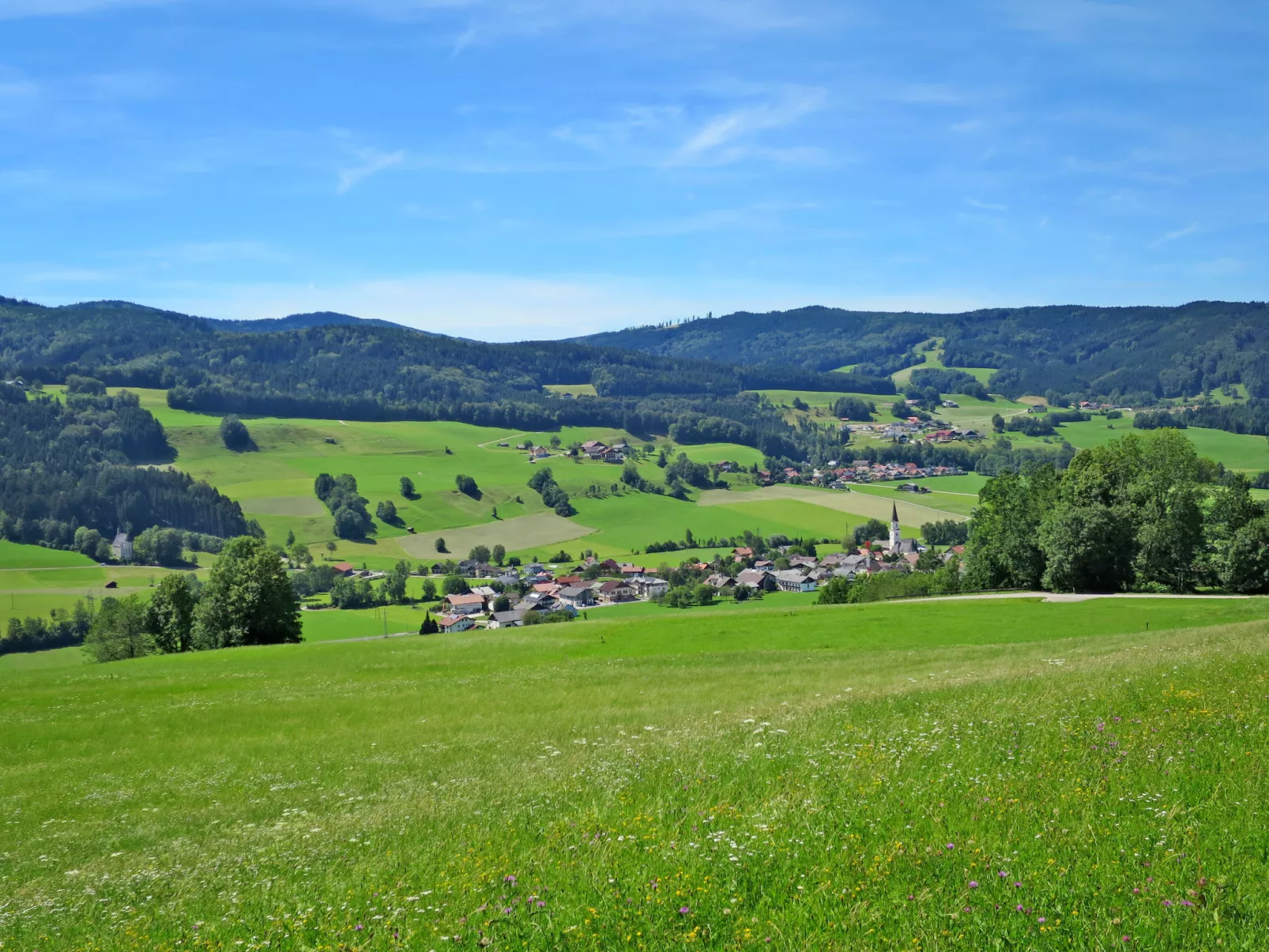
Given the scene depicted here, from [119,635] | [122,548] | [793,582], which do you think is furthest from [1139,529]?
[122,548]

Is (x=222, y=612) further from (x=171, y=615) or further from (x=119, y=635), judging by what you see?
(x=119, y=635)

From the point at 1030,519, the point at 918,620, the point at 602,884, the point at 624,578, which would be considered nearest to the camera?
the point at 602,884

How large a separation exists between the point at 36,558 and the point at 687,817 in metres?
177

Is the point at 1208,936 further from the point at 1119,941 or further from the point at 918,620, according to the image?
the point at 918,620

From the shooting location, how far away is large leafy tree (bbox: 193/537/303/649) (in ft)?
212

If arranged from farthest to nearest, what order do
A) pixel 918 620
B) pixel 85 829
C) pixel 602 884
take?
1. pixel 918 620
2. pixel 85 829
3. pixel 602 884

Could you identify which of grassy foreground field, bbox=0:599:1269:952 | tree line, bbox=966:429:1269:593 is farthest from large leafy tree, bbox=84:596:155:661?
tree line, bbox=966:429:1269:593

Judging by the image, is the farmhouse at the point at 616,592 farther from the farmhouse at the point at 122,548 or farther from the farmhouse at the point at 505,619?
the farmhouse at the point at 122,548

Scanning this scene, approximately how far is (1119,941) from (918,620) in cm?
4160

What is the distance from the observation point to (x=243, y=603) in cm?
6456

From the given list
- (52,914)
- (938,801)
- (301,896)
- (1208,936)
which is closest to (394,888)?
(301,896)

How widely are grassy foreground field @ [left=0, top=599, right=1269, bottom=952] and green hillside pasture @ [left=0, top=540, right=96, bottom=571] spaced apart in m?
143

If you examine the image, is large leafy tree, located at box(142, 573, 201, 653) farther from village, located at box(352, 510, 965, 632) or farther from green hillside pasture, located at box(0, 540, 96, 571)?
green hillside pasture, located at box(0, 540, 96, 571)

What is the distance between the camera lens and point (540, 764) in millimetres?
18078
